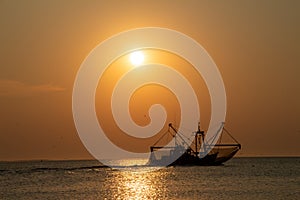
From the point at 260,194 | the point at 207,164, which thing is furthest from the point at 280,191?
the point at 207,164

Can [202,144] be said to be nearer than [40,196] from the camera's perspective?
No

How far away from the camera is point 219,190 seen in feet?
258

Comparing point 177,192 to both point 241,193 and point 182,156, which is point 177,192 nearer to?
point 241,193

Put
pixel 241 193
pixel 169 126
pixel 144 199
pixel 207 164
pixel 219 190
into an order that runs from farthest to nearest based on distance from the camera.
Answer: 1. pixel 169 126
2. pixel 207 164
3. pixel 219 190
4. pixel 241 193
5. pixel 144 199

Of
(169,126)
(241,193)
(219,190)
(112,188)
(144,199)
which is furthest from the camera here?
(169,126)

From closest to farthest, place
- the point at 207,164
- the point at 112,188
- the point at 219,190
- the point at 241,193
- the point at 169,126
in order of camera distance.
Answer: the point at 241,193, the point at 219,190, the point at 112,188, the point at 207,164, the point at 169,126

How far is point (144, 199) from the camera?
6769 centimetres

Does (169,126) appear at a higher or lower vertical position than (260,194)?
higher

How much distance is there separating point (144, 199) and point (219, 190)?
14.8 meters

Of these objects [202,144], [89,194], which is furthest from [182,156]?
[89,194]

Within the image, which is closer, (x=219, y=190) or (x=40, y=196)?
(x=40, y=196)

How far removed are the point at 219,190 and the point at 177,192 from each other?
235 inches

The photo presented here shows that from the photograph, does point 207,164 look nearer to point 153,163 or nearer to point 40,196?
point 153,163

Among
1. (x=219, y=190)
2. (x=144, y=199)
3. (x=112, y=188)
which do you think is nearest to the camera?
(x=144, y=199)
